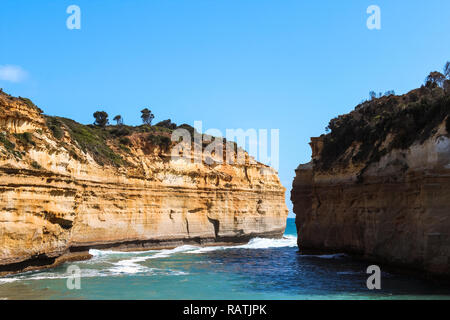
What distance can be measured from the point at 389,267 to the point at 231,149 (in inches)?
1041

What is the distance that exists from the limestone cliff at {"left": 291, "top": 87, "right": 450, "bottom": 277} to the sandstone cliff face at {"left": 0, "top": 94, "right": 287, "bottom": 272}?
9109mm

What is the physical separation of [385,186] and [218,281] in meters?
8.32

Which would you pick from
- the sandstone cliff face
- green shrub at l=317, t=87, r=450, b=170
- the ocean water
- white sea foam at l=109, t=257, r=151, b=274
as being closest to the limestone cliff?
green shrub at l=317, t=87, r=450, b=170

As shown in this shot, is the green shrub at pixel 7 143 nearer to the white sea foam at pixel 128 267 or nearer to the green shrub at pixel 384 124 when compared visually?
the white sea foam at pixel 128 267

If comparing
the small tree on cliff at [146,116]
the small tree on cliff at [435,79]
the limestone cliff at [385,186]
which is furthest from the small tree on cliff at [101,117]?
the small tree on cliff at [435,79]

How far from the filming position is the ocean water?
13.1 metres

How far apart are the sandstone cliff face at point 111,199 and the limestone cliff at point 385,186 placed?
9109 mm

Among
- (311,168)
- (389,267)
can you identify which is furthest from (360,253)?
(311,168)

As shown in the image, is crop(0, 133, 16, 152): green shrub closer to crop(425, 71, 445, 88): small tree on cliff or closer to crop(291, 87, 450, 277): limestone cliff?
crop(291, 87, 450, 277): limestone cliff

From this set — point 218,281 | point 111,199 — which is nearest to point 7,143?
point 218,281

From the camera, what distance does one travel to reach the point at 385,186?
18266 millimetres

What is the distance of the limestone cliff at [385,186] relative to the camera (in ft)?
47.0
